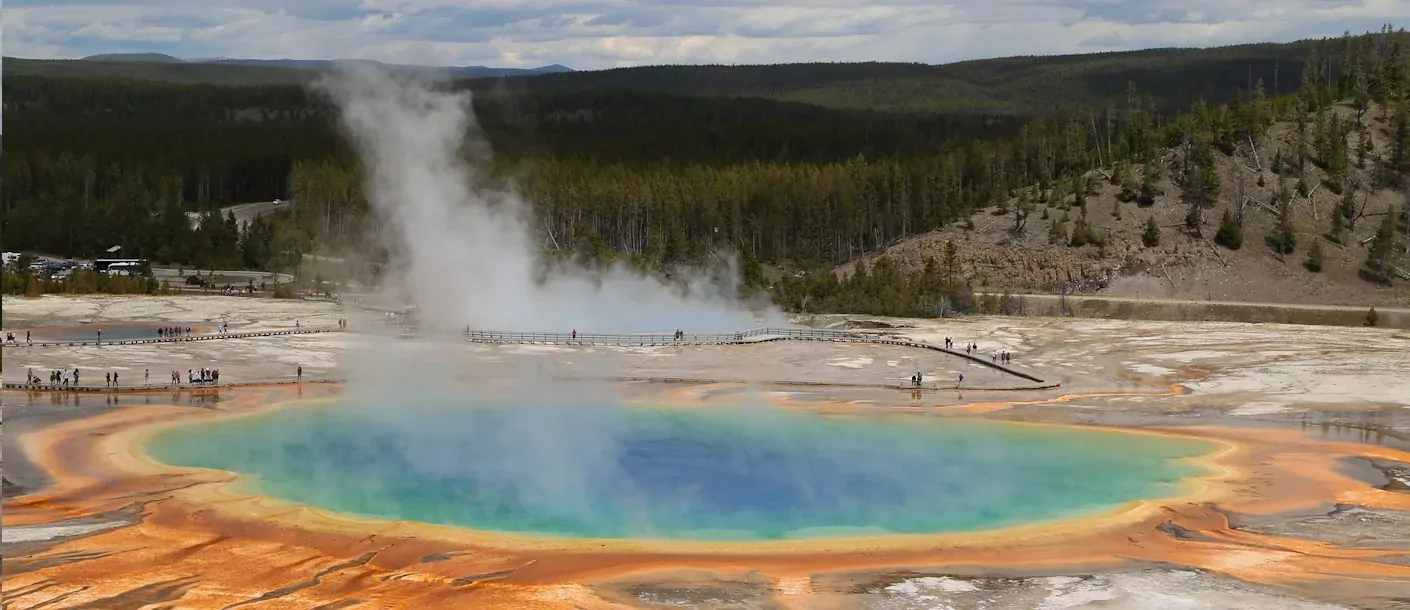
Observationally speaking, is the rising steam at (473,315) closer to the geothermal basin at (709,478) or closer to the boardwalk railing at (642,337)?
the geothermal basin at (709,478)

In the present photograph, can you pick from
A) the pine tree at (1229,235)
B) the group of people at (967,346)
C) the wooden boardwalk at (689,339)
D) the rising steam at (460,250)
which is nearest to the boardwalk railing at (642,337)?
the wooden boardwalk at (689,339)

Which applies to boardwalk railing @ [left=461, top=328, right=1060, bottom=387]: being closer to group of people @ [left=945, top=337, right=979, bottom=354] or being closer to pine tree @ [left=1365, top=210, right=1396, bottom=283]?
group of people @ [left=945, top=337, right=979, bottom=354]

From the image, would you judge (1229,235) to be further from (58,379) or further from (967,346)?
(58,379)

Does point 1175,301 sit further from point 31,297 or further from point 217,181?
point 217,181

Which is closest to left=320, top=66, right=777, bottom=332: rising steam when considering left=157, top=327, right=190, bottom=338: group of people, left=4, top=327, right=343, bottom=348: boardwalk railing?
left=4, top=327, right=343, bottom=348: boardwalk railing

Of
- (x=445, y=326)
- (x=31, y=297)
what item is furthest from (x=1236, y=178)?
(x=31, y=297)

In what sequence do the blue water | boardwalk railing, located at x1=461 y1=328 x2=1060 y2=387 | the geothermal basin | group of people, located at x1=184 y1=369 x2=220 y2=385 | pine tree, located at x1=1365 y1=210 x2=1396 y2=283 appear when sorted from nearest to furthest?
1. the geothermal basin
2. the blue water
3. group of people, located at x1=184 y1=369 x2=220 y2=385
4. boardwalk railing, located at x1=461 y1=328 x2=1060 y2=387
5. pine tree, located at x1=1365 y1=210 x2=1396 y2=283
